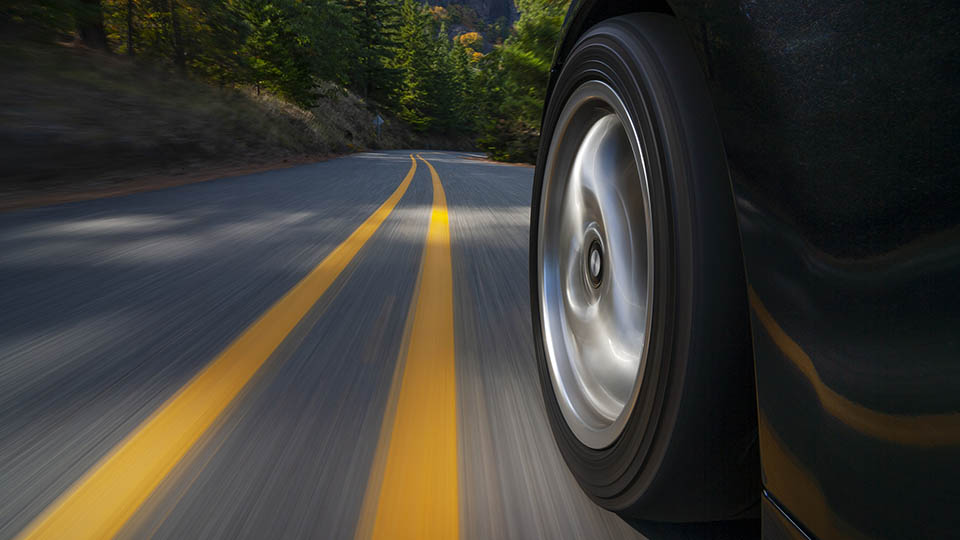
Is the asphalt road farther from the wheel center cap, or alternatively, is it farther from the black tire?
the wheel center cap

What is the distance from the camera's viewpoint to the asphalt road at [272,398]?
4.55 feet

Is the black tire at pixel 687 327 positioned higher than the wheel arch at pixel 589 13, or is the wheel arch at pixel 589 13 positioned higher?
the wheel arch at pixel 589 13

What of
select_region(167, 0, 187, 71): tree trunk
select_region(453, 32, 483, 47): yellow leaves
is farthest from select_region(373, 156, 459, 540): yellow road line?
select_region(453, 32, 483, 47): yellow leaves

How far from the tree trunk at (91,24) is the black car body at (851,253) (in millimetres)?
14143

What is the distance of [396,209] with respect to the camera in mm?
7379

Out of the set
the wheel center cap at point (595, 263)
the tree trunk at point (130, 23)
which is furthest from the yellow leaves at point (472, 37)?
the wheel center cap at point (595, 263)

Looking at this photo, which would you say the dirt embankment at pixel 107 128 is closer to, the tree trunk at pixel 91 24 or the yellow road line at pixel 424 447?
the tree trunk at pixel 91 24

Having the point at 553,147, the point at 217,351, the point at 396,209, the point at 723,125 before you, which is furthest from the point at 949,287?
the point at 396,209

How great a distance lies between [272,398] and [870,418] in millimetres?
1781

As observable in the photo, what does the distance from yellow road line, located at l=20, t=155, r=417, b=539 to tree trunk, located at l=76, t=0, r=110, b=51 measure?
39.9ft

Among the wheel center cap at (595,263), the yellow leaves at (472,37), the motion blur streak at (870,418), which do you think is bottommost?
the wheel center cap at (595,263)

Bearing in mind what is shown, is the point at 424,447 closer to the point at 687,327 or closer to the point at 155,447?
the point at 155,447

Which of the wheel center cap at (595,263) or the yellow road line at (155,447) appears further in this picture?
the wheel center cap at (595,263)

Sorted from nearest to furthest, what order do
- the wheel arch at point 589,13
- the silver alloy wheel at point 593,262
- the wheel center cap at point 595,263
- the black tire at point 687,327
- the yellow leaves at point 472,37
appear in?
the black tire at point 687,327
the wheel arch at point 589,13
the silver alloy wheel at point 593,262
the wheel center cap at point 595,263
the yellow leaves at point 472,37
